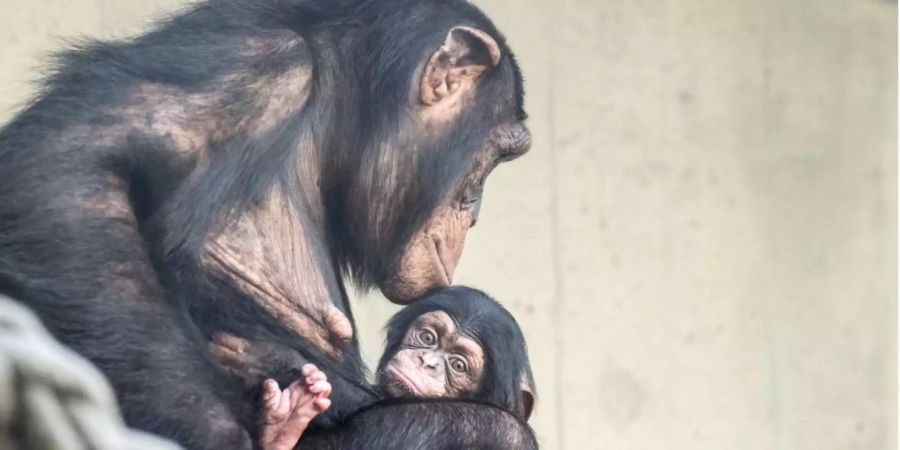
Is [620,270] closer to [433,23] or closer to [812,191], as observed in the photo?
[812,191]

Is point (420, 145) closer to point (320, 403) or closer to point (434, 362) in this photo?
point (434, 362)

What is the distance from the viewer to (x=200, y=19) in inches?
111

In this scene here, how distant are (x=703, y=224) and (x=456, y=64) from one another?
1740 millimetres

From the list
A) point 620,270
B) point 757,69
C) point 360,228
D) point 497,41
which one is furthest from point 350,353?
point 757,69

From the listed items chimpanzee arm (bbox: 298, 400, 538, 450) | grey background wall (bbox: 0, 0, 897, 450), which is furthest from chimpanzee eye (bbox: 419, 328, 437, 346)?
grey background wall (bbox: 0, 0, 897, 450)

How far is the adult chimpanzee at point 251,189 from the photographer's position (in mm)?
2311

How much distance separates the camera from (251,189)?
8.77 ft

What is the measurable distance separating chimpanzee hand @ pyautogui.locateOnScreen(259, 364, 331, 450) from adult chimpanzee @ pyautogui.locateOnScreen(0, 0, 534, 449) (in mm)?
37

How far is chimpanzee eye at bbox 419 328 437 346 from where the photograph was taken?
116 inches

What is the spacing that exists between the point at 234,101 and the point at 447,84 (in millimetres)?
499

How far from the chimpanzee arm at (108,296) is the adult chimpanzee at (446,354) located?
0.19m

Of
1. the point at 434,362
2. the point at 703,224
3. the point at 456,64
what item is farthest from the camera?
the point at 703,224

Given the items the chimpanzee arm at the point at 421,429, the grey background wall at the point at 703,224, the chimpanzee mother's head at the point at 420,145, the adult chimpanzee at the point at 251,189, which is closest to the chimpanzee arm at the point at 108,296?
the adult chimpanzee at the point at 251,189

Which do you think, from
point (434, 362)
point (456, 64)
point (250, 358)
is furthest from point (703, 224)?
point (250, 358)
